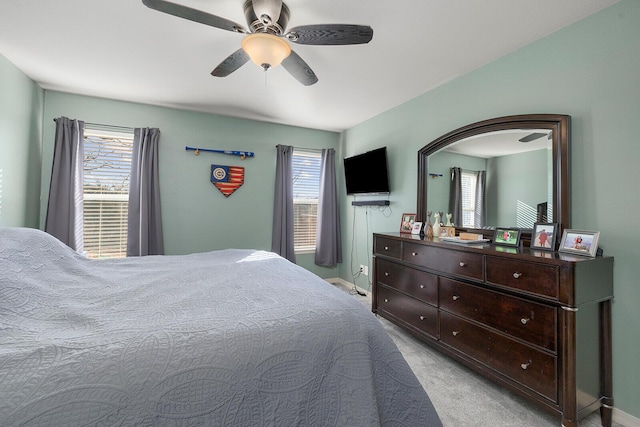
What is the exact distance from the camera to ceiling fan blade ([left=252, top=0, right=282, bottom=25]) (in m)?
1.60

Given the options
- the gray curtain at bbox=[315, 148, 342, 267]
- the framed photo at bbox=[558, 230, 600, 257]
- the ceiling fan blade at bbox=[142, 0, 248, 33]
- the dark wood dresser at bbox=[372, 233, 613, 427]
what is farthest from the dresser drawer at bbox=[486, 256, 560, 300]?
the gray curtain at bbox=[315, 148, 342, 267]

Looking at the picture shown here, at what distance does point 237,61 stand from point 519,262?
7.56ft

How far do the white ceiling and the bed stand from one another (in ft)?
5.33

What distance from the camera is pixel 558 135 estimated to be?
1899mm

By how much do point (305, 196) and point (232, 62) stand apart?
2.60m

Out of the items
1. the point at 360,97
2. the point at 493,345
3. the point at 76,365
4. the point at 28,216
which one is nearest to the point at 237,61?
the point at 360,97

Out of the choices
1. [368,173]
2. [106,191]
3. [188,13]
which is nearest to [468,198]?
[368,173]

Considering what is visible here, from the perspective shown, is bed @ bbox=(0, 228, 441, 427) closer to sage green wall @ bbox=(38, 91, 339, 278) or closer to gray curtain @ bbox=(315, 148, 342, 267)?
sage green wall @ bbox=(38, 91, 339, 278)

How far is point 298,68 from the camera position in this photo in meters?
2.05

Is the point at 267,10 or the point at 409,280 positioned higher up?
the point at 267,10

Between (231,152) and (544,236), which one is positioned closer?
(544,236)

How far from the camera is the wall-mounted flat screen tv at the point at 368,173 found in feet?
11.6

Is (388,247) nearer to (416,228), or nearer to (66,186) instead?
(416,228)

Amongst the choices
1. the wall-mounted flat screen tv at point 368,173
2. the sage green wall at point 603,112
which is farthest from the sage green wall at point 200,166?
the sage green wall at point 603,112
